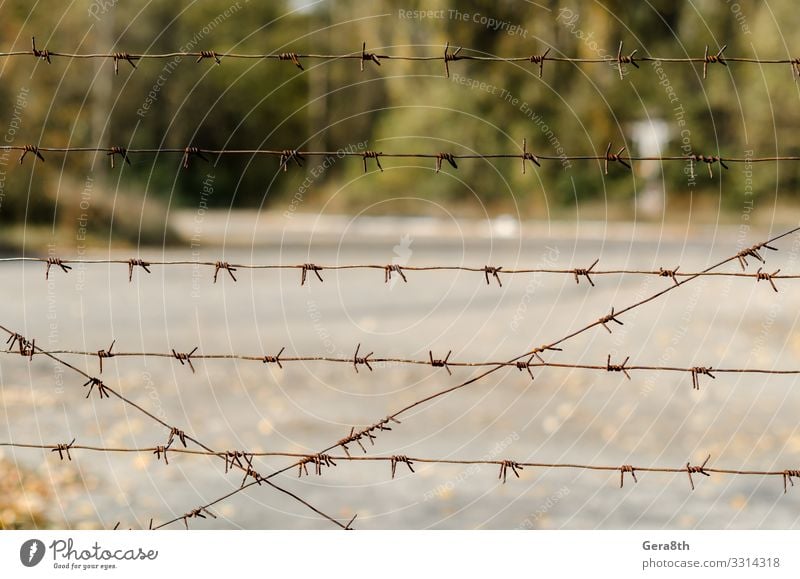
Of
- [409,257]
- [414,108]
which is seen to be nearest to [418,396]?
[409,257]

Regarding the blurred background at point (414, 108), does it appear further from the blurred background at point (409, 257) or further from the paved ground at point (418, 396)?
the paved ground at point (418, 396)

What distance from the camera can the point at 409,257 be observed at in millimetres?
19391

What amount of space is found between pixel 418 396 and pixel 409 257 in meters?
11.2

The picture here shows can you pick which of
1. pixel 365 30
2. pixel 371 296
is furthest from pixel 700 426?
pixel 365 30

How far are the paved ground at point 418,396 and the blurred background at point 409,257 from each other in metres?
0.03

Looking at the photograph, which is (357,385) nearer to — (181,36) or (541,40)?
(541,40)

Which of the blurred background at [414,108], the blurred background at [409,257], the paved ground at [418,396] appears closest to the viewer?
the paved ground at [418,396]

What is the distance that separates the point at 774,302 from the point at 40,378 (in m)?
9.13

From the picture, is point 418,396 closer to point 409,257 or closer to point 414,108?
point 409,257

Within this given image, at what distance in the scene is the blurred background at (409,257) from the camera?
574 cm

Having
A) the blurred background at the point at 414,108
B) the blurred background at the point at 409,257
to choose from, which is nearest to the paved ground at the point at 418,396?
the blurred background at the point at 409,257

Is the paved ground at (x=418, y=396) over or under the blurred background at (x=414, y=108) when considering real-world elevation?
under

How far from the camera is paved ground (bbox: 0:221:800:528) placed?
5.42 m

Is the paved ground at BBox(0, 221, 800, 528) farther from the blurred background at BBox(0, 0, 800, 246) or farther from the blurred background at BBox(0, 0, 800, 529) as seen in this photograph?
the blurred background at BBox(0, 0, 800, 246)
